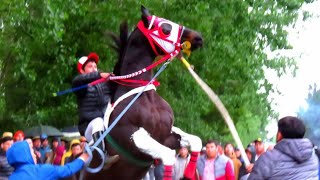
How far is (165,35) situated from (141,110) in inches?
39.6

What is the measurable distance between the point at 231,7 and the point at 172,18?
1838 millimetres

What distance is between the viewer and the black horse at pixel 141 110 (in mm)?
9234

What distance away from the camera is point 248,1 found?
2000 centimetres

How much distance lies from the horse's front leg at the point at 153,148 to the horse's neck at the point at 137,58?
657 millimetres

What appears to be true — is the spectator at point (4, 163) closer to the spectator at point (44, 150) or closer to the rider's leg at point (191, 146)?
the spectator at point (44, 150)

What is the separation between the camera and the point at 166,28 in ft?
31.5

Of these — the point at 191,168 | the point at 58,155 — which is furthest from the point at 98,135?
the point at 58,155

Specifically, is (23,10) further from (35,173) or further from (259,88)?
(259,88)

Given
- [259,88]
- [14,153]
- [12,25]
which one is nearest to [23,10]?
[12,25]

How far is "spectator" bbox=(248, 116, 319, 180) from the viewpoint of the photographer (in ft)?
24.2

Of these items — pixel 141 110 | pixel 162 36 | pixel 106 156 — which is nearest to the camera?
pixel 141 110

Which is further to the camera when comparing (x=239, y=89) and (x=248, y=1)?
(x=239, y=89)

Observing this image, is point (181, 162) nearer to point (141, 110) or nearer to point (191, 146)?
point (191, 146)

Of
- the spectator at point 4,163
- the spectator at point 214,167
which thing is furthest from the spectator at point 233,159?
the spectator at point 4,163
